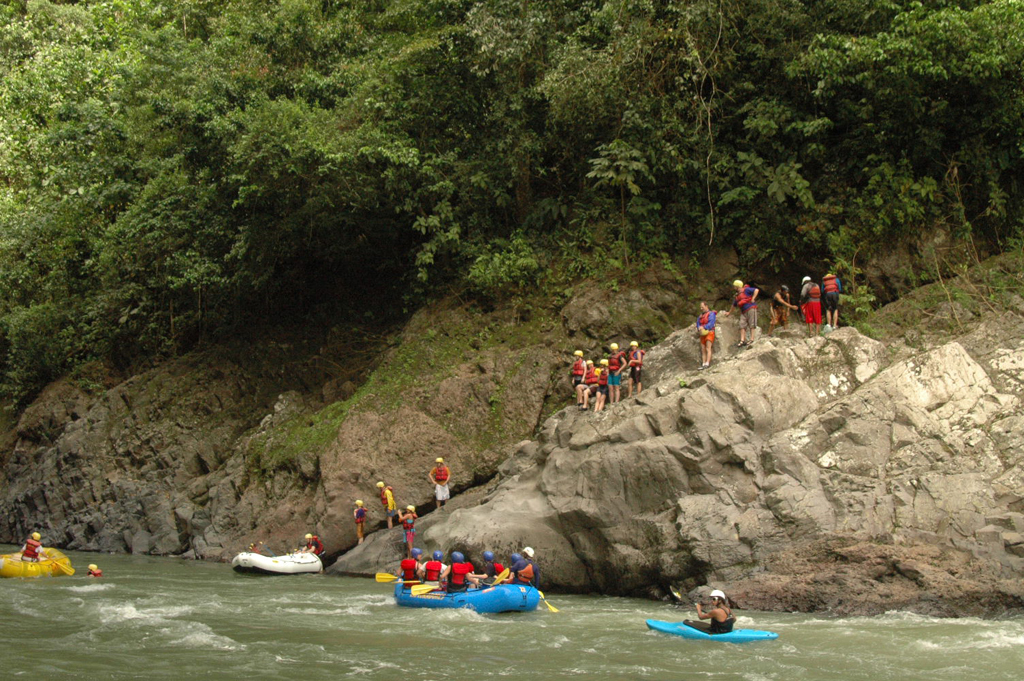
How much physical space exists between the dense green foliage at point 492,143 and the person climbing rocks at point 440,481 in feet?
15.9

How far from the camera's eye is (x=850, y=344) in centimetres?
1659

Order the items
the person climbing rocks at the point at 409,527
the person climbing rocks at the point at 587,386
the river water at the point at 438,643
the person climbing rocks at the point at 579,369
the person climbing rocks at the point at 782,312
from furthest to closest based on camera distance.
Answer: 1. the person climbing rocks at the point at 579,369
2. the person climbing rocks at the point at 587,386
3. the person climbing rocks at the point at 409,527
4. the person climbing rocks at the point at 782,312
5. the river water at the point at 438,643

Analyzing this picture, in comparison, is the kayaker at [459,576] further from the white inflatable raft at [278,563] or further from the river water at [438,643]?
the white inflatable raft at [278,563]

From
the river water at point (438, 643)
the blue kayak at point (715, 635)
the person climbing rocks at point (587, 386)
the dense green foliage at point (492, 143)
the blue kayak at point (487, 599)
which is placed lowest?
the river water at point (438, 643)

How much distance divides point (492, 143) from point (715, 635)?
14420mm

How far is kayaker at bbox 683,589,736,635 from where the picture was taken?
12.0 meters

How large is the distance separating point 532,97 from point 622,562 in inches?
466

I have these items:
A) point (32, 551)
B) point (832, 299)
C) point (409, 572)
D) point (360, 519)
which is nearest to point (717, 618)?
point (409, 572)

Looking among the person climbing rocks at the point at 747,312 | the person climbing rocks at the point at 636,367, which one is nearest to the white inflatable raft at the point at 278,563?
the person climbing rocks at the point at 636,367

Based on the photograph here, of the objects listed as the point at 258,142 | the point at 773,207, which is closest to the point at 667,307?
the point at 773,207

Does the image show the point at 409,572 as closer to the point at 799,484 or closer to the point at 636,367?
the point at 636,367

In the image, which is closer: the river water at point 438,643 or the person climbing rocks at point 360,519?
the river water at point 438,643

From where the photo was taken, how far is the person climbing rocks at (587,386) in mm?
18594

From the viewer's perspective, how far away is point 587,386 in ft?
61.6
